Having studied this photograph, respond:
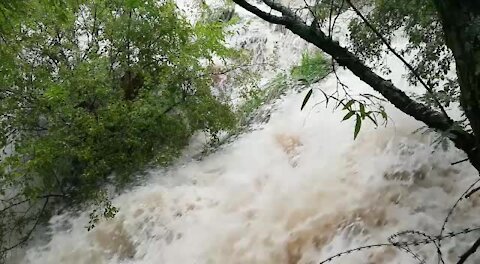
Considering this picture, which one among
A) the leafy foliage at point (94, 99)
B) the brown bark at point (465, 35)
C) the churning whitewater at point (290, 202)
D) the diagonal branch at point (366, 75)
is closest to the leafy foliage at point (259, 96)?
the churning whitewater at point (290, 202)

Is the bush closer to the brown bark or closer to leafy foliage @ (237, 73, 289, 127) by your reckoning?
leafy foliage @ (237, 73, 289, 127)

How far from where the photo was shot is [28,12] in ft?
14.9

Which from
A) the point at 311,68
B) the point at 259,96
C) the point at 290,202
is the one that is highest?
the point at 311,68

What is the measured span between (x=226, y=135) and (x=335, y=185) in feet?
5.76

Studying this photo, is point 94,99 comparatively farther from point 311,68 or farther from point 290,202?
point 311,68

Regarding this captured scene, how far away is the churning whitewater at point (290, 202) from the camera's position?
3.60m

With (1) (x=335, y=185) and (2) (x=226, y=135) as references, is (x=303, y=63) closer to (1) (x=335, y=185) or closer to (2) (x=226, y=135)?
(2) (x=226, y=135)

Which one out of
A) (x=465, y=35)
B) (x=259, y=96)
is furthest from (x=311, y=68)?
(x=465, y=35)

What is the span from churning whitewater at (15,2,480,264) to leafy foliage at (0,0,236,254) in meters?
0.29

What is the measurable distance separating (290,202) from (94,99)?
1.87 meters

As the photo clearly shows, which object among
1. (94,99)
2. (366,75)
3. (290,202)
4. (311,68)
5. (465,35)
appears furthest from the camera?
(311,68)

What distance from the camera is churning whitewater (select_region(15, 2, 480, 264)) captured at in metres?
3.60

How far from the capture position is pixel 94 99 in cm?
459

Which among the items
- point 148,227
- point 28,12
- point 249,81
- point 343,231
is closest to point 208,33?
point 249,81
